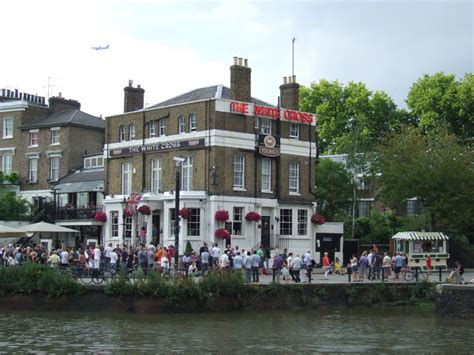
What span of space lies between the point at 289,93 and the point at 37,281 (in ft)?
76.5

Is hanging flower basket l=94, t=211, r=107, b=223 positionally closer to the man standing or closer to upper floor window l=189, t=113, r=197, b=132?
upper floor window l=189, t=113, r=197, b=132

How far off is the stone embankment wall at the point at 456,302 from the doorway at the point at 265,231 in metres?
16.1

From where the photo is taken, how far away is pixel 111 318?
34844 millimetres

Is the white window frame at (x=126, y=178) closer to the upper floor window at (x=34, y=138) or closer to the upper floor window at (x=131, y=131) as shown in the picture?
the upper floor window at (x=131, y=131)

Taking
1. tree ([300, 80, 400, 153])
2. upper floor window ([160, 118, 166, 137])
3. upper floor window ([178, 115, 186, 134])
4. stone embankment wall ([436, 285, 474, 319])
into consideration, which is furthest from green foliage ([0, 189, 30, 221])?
stone embankment wall ([436, 285, 474, 319])

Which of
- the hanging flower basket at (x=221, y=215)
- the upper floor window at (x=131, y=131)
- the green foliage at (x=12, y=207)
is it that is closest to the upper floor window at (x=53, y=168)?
the green foliage at (x=12, y=207)

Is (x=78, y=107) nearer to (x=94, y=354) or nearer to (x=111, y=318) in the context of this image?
(x=111, y=318)

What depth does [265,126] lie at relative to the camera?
5259cm

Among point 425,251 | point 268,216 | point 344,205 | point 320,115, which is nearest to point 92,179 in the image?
point 268,216

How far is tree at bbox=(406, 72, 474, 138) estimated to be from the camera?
250 ft

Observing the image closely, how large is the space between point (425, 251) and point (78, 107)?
31934mm

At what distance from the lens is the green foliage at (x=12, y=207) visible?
58.9m

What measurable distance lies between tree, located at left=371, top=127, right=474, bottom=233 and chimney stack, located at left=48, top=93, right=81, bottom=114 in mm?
25382

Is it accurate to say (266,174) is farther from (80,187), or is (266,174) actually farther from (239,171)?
(80,187)
